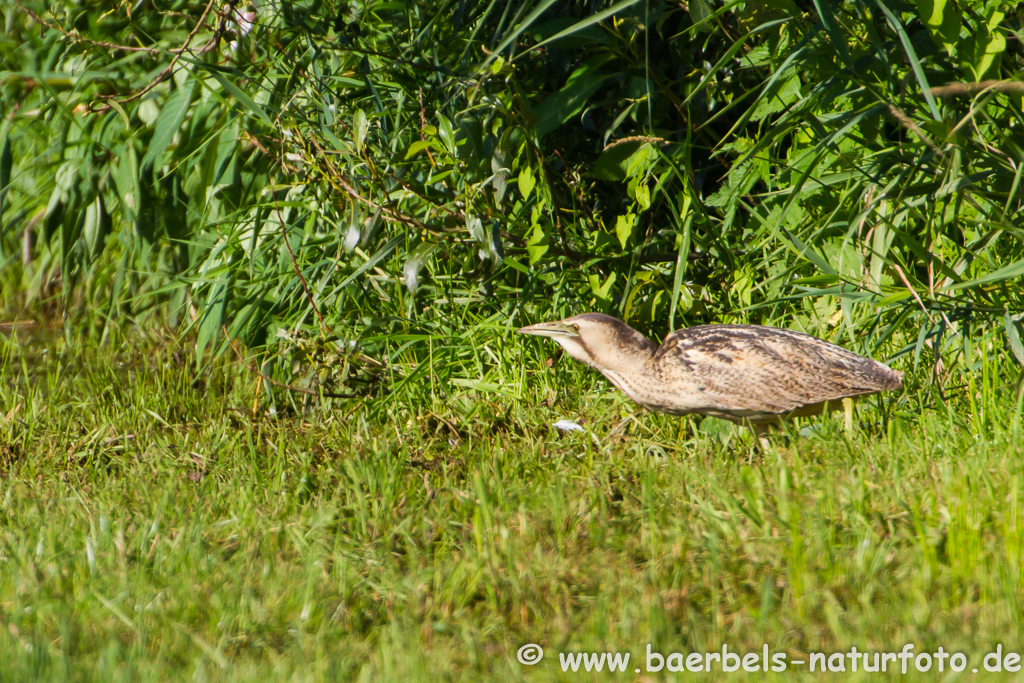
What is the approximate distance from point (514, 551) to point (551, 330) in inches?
61.5

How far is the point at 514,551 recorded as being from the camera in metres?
2.89

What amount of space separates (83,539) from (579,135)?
118 inches

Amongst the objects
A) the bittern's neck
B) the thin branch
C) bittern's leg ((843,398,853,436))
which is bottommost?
bittern's leg ((843,398,853,436))

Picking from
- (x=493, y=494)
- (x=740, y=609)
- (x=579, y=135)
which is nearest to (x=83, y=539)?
(x=493, y=494)

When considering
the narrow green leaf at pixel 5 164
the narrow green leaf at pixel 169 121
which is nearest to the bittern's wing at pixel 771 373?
the narrow green leaf at pixel 169 121

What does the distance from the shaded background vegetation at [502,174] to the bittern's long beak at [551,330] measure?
0.25 m

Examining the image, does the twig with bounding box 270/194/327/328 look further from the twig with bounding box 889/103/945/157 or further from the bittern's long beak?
the twig with bounding box 889/103/945/157

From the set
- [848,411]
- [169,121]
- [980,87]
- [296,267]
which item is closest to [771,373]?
[848,411]

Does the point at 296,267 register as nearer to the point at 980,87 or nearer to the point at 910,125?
the point at 910,125

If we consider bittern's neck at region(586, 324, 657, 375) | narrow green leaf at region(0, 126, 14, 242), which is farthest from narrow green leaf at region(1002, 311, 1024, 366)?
narrow green leaf at region(0, 126, 14, 242)

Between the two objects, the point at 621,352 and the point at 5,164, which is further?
the point at 5,164

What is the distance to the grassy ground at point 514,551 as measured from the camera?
2.46 metres

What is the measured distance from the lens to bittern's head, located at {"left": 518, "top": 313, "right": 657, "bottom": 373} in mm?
4117

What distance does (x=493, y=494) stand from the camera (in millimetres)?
3430
